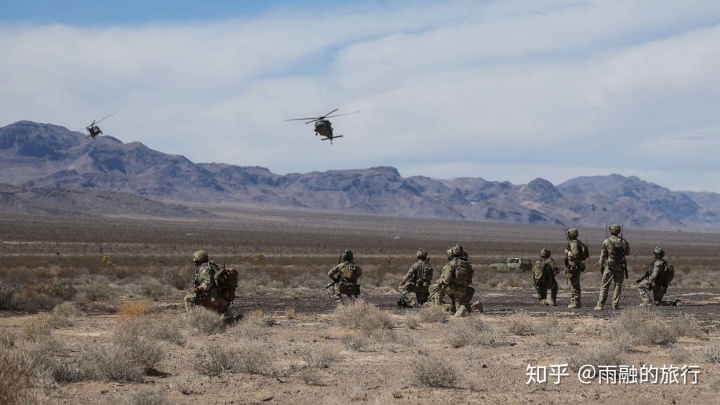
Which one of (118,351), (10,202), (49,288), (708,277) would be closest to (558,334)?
(118,351)

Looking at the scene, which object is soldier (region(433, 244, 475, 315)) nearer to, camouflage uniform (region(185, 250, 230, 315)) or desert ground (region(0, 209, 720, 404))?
desert ground (region(0, 209, 720, 404))

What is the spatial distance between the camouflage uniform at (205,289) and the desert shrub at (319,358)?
4010 mm

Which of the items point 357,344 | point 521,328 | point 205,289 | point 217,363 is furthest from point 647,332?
point 205,289

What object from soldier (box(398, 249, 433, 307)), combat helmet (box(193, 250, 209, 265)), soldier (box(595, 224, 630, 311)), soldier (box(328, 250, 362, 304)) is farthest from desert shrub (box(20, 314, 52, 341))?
soldier (box(595, 224, 630, 311))

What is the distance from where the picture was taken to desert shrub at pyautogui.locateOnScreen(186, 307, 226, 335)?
15.9m

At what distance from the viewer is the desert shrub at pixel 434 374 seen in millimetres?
10766

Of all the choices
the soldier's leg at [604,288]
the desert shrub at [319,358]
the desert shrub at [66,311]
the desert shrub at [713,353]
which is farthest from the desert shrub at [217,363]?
the soldier's leg at [604,288]

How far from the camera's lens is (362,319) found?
1677 centimetres

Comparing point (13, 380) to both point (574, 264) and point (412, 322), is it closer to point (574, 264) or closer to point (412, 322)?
point (412, 322)

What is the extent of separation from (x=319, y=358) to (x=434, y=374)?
2.24 meters

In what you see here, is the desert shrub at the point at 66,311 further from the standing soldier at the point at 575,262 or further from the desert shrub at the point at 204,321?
the standing soldier at the point at 575,262

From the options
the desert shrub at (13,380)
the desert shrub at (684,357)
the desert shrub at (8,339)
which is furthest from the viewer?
the desert shrub at (8,339)

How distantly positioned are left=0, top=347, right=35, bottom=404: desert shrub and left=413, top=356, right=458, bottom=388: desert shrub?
15.0ft

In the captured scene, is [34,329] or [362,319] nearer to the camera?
[34,329]
